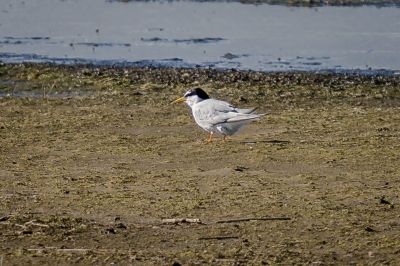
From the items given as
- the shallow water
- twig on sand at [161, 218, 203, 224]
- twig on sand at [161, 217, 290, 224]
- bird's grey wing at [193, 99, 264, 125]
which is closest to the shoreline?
the shallow water

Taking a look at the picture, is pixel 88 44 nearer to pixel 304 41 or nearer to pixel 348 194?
pixel 304 41

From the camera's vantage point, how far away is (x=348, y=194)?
1028 cm

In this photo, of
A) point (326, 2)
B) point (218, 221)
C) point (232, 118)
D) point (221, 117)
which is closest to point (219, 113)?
point (221, 117)

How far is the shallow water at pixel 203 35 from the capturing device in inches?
962

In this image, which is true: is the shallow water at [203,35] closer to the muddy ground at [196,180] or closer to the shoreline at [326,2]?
the shoreline at [326,2]

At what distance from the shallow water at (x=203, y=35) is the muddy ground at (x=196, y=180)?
543 centimetres

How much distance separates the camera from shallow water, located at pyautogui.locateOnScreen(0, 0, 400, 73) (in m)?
24.4

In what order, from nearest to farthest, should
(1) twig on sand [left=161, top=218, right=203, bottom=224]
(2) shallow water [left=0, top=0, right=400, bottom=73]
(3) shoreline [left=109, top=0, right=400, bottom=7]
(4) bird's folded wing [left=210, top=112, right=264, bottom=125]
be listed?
(1) twig on sand [left=161, top=218, right=203, bottom=224] < (4) bird's folded wing [left=210, top=112, right=264, bottom=125] < (2) shallow water [left=0, top=0, right=400, bottom=73] < (3) shoreline [left=109, top=0, right=400, bottom=7]

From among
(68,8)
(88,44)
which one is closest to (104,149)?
(88,44)

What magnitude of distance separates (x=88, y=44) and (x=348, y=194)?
18115 mm

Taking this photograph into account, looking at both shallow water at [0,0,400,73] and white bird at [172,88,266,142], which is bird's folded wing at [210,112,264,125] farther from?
shallow water at [0,0,400,73]

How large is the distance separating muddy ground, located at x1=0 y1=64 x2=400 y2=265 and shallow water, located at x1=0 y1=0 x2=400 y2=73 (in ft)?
17.8

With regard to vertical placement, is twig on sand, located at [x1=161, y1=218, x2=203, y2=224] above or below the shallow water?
above

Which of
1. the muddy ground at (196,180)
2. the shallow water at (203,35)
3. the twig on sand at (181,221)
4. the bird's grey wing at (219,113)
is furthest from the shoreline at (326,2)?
the twig on sand at (181,221)
